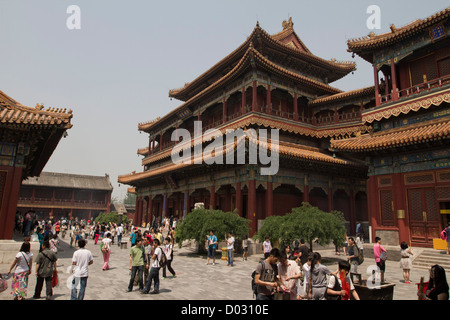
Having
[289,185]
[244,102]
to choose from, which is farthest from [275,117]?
[289,185]

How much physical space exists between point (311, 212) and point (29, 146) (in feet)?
40.8

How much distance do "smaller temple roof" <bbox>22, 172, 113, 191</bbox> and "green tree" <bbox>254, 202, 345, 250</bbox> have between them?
44.6 meters

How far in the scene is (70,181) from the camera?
5081cm

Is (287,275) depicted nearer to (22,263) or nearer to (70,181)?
(22,263)

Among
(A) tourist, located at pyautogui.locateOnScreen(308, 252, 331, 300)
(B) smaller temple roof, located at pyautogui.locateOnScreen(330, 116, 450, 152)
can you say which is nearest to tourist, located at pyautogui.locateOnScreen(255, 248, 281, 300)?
(A) tourist, located at pyautogui.locateOnScreen(308, 252, 331, 300)

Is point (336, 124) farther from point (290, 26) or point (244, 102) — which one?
point (290, 26)

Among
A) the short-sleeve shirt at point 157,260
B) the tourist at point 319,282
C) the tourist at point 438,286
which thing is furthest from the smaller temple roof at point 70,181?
the tourist at point 438,286

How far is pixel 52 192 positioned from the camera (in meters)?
48.5

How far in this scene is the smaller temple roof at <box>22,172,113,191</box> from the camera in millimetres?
47656

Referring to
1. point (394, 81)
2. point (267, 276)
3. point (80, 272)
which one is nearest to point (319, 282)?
point (267, 276)

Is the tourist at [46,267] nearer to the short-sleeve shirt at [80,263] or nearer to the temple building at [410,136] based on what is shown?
the short-sleeve shirt at [80,263]

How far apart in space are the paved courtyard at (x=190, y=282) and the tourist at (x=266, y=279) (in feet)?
9.12

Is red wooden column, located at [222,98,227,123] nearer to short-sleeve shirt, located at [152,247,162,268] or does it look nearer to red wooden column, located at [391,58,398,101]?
red wooden column, located at [391,58,398,101]

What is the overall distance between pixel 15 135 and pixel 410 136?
1727 cm
